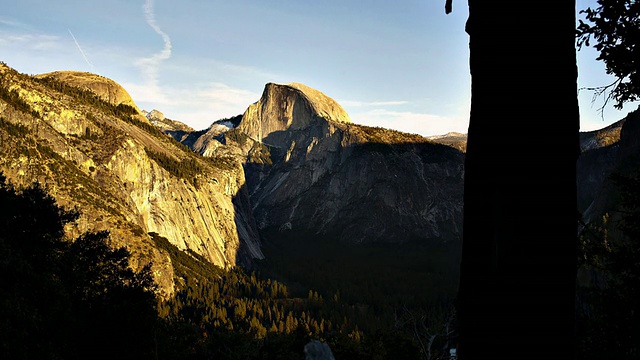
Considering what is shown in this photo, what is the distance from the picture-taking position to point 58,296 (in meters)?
23.4

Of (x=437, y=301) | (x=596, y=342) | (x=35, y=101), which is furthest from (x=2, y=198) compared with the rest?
(x=437, y=301)

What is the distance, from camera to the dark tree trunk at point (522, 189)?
3.12 meters

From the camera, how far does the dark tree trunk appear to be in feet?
10.2

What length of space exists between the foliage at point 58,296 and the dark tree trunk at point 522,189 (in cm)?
2064

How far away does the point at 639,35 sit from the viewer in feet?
31.6

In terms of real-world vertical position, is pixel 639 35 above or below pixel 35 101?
below

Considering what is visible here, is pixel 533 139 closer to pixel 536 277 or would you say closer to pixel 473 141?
pixel 473 141

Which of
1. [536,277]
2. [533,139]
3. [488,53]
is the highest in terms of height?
[488,53]

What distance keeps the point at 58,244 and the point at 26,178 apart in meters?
89.8

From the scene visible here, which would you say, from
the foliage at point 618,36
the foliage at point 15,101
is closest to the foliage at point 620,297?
the foliage at point 618,36

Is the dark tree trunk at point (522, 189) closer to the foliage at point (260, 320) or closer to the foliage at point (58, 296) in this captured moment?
the foliage at point (58, 296)

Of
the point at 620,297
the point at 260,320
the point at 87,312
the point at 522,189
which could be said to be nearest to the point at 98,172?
the point at 260,320

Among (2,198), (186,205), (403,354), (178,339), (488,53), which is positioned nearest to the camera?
(488,53)

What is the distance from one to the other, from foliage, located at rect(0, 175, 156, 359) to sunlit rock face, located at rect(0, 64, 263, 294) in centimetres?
8013
